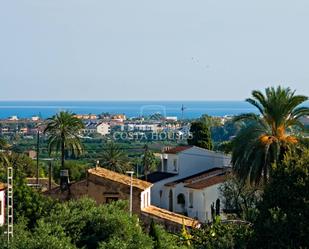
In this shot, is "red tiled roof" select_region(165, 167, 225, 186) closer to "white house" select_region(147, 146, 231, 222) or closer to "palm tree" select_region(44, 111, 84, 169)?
"white house" select_region(147, 146, 231, 222)

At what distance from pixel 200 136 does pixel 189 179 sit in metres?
12.5

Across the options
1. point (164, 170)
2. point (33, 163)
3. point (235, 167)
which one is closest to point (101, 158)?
point (33, 163)

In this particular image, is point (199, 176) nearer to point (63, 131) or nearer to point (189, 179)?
point (189, 179)

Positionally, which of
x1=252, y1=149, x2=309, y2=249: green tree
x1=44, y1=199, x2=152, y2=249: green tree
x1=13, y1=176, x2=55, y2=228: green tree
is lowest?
x1=13, y1=176, x2=55, y2=228: green tree

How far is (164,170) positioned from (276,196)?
49.8 m

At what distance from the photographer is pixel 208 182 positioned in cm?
6069

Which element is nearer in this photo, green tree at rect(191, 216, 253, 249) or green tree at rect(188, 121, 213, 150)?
green tree at rect(191, 216, 253, 249)

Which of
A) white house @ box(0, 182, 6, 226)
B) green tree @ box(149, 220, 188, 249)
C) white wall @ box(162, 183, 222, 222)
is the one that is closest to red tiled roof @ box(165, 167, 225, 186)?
white wall @ box(162, 183, 222, 222)

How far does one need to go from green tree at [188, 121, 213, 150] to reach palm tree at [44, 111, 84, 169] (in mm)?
10446

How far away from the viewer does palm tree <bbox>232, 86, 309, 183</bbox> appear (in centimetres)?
3559

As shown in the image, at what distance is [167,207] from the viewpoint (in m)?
63.6

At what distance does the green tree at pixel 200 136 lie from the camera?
7575 cm

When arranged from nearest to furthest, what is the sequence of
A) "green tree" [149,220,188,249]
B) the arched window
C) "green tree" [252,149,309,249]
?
"green tree" [252,149,309,249]
"green tree" [149,220,188,249]
the arched window

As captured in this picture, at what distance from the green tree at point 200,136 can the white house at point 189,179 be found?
4.59m
